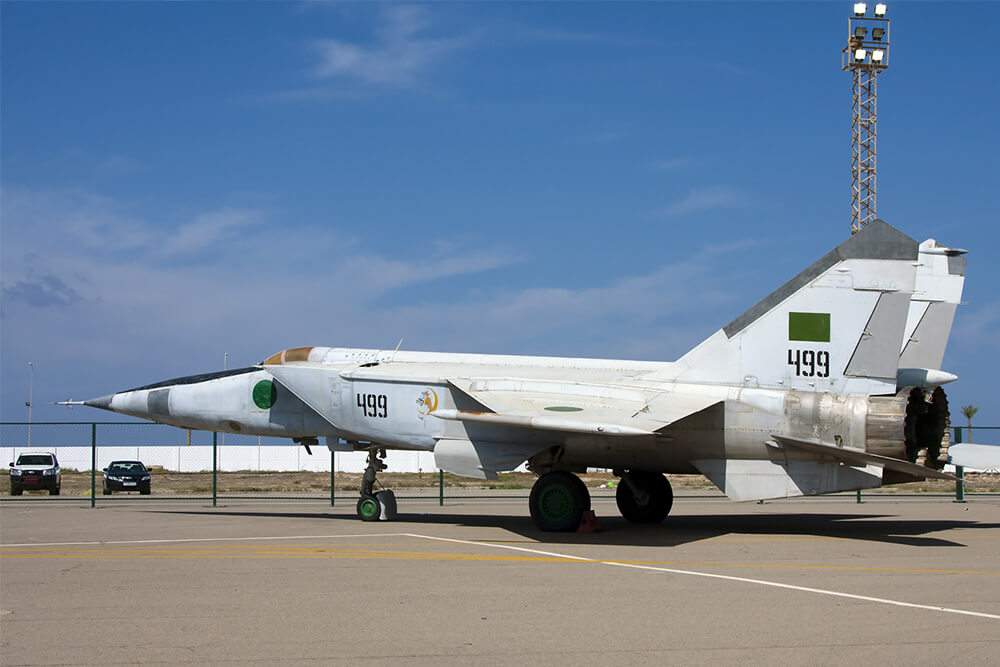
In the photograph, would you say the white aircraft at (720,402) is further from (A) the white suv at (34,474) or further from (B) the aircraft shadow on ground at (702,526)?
(A) the white suv at (34,474)

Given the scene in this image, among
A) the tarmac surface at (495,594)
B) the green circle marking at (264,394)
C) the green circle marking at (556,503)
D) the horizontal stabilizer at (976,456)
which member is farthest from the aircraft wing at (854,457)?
the green circle marking at (264,394)

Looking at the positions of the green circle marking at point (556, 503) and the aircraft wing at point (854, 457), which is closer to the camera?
the aircraft wing at point (854, 457)

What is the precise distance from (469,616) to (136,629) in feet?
8.86

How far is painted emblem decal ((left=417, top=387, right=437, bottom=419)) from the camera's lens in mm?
16453

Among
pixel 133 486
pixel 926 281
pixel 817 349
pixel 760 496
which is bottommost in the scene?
pixel 133 486

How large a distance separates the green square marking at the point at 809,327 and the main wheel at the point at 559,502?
13.7ft

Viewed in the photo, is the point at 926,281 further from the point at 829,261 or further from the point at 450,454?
the point at 450,454

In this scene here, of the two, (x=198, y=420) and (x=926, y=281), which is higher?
(x=926, y=281)

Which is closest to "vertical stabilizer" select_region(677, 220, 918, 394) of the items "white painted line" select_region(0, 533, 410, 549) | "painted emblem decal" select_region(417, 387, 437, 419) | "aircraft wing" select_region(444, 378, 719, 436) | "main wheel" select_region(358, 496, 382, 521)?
"aircraft wing" select_region(444, 378, 719, 436)

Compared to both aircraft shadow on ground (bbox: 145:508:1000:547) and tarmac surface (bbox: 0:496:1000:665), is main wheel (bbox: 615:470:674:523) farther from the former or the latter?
tarmac surface (bbox: 0:496:1000:665)

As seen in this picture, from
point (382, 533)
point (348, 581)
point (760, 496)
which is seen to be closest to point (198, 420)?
point (382, 533)

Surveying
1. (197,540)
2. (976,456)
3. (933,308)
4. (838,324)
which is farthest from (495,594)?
(976,456)

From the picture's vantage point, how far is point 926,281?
57.6 ft

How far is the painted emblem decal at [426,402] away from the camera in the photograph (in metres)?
16.5
